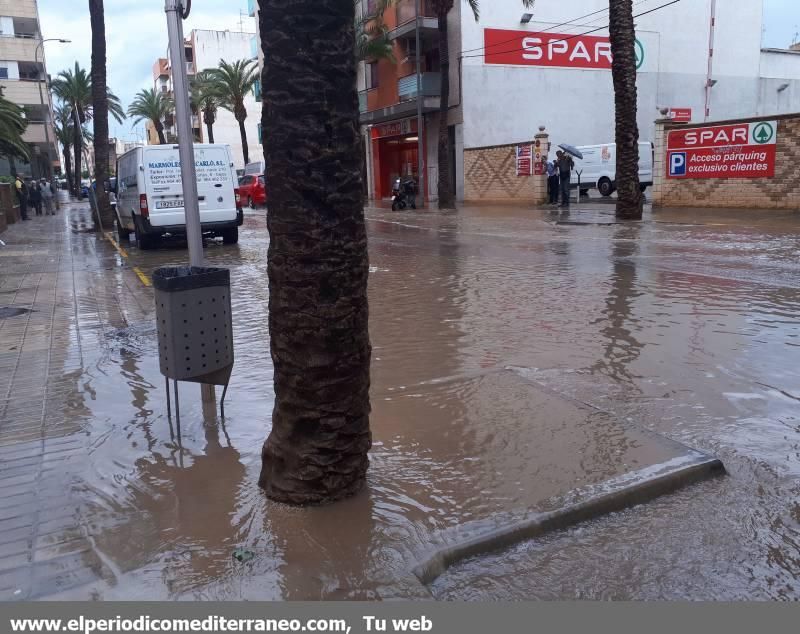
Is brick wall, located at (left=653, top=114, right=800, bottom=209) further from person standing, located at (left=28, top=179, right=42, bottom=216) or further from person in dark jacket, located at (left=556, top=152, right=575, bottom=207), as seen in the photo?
person standing, located at (left=28, top=179, right=42, bottom=216)

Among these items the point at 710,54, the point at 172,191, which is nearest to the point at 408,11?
the point at 710,54

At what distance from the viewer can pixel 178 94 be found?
17.1 feet

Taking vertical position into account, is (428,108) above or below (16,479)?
above

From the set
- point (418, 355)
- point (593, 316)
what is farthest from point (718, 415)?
point (593, 316)

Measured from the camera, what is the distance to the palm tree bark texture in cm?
323

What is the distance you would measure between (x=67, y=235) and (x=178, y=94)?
19.1 metres

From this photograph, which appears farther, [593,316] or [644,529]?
[593,316]

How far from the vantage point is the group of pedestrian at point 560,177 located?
26438mm

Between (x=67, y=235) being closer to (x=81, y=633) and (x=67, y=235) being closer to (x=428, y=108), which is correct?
(x=428, y=108)

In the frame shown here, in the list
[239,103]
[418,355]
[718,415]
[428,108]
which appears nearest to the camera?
[718,415]

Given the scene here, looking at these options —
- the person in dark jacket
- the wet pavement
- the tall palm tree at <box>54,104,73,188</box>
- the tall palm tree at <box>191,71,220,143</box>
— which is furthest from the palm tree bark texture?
the tall palm tree at <box>54,104,73,188</box>

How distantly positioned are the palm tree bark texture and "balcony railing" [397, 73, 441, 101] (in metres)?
30.6

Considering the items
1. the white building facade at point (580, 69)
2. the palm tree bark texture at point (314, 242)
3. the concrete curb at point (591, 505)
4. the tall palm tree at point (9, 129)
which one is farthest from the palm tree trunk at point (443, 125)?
the palm tree bark texture at point (314, 242)

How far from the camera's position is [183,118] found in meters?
5.24
